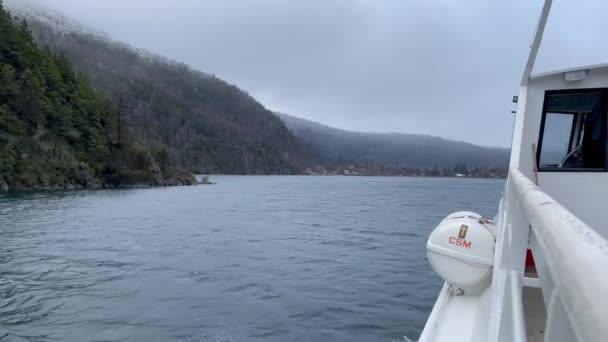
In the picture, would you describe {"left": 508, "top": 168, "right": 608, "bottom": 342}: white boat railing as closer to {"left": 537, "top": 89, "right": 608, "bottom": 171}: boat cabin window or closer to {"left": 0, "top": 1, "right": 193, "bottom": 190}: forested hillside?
{"left": 537, "top": 89, "right": 608, "bottom": 171}: boat cabin window

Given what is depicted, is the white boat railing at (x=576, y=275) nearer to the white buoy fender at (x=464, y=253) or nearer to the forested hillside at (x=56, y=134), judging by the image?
the white buoy fender at (x=464, y=253)

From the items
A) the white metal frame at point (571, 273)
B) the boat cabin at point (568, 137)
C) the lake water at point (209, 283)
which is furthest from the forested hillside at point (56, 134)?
the white metal frame at point (571, 273)

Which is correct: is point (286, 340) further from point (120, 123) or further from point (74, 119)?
point (120, 123)

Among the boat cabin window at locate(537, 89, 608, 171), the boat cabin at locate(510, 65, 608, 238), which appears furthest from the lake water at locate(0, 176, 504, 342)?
the boat cabin window at locate(537, 89, 608, 171)

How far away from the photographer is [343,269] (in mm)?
14273

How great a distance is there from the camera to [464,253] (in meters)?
5.75

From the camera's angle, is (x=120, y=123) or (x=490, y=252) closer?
(x=490, y=252)

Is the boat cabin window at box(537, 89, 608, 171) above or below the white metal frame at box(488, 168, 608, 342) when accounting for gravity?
above

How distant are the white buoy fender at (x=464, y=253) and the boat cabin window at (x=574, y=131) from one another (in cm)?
154

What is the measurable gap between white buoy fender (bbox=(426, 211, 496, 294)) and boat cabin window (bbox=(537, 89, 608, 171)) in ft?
5.05

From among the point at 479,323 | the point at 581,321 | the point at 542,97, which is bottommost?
the point at 479,323

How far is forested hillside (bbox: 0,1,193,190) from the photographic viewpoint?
182 feet

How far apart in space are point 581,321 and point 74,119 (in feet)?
256

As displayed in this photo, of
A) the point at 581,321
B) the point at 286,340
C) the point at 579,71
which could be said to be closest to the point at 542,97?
the point at 579,71
